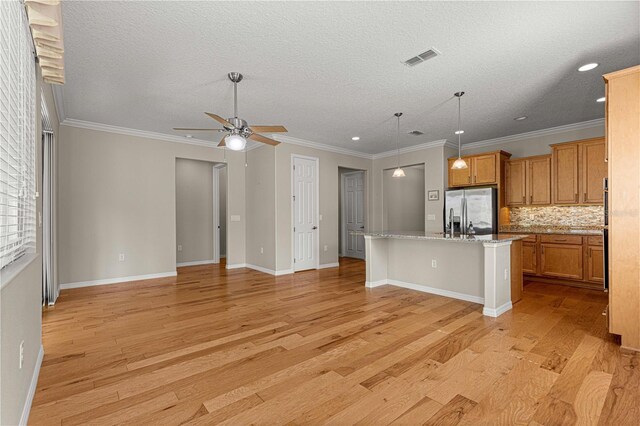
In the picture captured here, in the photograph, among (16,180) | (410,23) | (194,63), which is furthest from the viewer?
(194,63)

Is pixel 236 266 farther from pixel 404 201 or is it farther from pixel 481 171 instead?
pixel 481 171

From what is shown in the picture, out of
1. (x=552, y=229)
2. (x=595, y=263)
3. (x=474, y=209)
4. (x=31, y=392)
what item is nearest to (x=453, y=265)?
(x=474, y=209)

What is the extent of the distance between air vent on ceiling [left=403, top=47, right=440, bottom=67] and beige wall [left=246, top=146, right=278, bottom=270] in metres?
3.38

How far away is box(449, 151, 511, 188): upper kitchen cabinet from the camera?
5789 mm

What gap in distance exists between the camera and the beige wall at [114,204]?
16.4 feet

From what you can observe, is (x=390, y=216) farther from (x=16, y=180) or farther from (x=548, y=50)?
(x=16, y=180)

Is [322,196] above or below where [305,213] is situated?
above

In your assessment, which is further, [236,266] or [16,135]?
[236,266]

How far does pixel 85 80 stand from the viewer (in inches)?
136

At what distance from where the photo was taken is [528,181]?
18.7 ft

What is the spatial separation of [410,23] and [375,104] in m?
1.82

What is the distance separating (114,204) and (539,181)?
293 inches

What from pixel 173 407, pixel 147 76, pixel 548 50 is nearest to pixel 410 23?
pixel 548 50


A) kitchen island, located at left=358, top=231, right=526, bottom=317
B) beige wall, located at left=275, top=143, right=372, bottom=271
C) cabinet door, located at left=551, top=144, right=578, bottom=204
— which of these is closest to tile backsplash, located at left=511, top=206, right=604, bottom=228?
cabinet door, located at left=551, top=144, right=578, bottom=204
